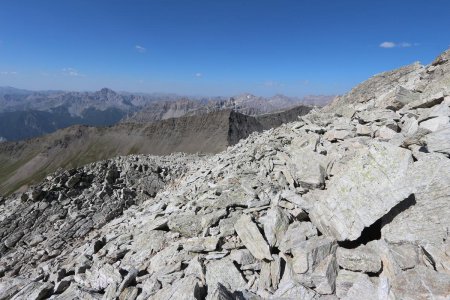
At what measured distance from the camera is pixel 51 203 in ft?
106

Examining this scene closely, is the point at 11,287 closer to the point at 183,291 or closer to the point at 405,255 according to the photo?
the point at 183,291

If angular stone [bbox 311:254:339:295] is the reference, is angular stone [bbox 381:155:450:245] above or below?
above

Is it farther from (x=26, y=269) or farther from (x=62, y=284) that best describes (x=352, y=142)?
(x=26, y=269)

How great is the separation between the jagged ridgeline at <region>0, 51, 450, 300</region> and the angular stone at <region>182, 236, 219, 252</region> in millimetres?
61

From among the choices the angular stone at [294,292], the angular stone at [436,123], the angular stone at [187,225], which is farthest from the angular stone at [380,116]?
the angular stone at [187,225]

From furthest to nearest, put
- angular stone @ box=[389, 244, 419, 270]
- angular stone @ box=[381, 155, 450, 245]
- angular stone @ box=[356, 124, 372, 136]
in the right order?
angular stone @ box=[356, 124, 372, 136], angular stone @ box=[381, 155, 450, 245], angular stone @ box=[389, 244, 419, 270]

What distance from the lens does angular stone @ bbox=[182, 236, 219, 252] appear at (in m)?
12.6

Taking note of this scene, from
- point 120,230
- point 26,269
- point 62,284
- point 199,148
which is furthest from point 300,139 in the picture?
point 199,148

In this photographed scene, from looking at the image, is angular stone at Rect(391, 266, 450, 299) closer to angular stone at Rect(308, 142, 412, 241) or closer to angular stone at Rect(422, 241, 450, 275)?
angular stone at Rect(422, 241, 450, 275)

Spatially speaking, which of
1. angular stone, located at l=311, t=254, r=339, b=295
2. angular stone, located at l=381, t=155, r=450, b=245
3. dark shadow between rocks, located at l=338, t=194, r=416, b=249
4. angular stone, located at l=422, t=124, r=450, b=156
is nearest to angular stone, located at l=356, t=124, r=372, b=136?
angular stone, located at l=422, t=124, r=450, b=156

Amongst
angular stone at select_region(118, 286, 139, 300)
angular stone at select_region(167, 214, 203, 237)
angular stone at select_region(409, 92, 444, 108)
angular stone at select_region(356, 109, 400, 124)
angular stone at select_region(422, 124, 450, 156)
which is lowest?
angular stone at select_region(118, 286, 139, 300)

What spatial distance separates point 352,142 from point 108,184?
28909 millimetres

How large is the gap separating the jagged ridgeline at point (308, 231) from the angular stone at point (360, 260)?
3cm

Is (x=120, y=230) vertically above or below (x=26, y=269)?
above
